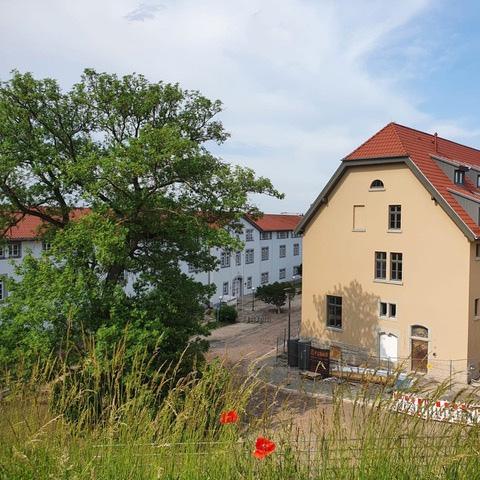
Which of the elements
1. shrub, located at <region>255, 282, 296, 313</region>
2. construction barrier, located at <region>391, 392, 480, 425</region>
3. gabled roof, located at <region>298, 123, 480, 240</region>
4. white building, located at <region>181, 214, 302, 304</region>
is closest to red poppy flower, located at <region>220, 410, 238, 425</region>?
construction barrier, located at <region>391, 392, 480, 425</region>

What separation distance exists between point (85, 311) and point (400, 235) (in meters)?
16.0

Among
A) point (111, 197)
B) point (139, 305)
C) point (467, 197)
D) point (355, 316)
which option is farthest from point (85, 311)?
point (467, 197)

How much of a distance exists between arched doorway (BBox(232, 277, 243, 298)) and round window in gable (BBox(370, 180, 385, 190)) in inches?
962

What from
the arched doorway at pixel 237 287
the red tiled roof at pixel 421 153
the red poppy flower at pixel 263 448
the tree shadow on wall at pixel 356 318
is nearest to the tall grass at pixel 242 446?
the red poppy flower at pixel 263 448

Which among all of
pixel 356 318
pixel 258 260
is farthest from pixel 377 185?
pixel 258 260

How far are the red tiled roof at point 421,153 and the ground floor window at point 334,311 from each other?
25.7 ft

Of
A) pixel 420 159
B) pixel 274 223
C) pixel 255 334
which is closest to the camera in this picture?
pixel 420 159

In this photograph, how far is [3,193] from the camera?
57.7 ft

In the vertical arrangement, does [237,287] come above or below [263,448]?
above

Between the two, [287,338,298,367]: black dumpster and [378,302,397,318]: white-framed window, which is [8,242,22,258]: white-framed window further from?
[378,302,397,318]: white-framed window

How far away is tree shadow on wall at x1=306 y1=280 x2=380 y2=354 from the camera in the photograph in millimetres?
25359

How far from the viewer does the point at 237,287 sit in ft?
159

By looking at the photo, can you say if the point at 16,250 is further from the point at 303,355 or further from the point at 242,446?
the point at 242,446

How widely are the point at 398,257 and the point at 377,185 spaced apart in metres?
3.85
